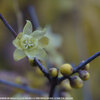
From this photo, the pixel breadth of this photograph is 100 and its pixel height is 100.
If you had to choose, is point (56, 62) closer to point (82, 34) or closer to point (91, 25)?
point (82, 34)

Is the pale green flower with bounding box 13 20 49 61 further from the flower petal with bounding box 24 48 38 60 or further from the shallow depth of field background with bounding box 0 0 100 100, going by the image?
the shallow depth of field background with bounding box 0 0 100 100

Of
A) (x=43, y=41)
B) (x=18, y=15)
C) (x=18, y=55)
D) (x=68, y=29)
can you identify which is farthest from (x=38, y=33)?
(x=68, y=29)

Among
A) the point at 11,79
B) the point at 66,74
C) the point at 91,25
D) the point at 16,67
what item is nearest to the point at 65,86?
the point at 66,74

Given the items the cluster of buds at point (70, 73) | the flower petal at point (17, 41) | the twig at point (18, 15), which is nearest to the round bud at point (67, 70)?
the cluster of buds at point (70, 73)

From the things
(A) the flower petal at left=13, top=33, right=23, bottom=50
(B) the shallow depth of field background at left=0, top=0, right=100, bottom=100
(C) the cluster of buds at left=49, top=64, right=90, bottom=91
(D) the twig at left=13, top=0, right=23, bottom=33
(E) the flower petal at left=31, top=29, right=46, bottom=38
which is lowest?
(B) the shallow depth of field background at left=0, top=0, right=100, bottom=100

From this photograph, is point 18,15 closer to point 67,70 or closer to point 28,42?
point 28,42

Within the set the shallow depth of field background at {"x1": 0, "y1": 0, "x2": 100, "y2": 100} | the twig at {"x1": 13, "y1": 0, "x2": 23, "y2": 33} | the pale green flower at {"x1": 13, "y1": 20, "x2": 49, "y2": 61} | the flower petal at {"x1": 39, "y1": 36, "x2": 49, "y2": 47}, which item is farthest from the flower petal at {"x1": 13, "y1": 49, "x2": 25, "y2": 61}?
the shallow depth of field background at {"x1": 0, "y1": 0, "x2": 100, "y2": 100}
